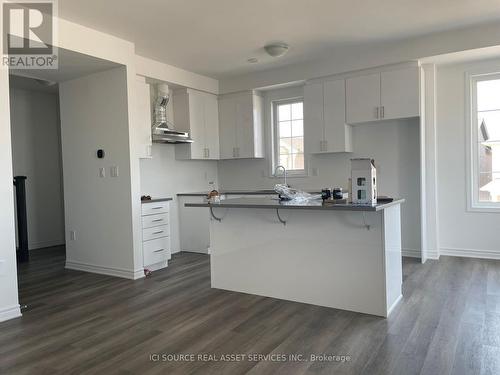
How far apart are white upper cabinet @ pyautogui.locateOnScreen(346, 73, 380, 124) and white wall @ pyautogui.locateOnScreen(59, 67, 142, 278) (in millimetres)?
2812

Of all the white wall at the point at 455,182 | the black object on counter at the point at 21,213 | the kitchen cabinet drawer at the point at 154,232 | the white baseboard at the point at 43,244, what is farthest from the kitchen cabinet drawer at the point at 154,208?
the white wall at the point at 455,182

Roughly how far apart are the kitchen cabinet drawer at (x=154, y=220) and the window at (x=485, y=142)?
153 inches

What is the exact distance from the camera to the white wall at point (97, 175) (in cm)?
432

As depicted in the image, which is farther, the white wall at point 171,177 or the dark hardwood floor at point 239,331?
the white wall at point 171,177

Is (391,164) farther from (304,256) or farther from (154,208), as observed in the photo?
(154,208)

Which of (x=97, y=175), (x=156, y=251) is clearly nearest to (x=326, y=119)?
(x=156, y=251)

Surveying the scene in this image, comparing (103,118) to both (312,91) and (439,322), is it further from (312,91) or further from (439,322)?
(439,322)

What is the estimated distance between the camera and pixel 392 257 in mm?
3100

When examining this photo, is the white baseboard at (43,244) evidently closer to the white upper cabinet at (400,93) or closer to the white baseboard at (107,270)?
the white baseboard at (107,270)

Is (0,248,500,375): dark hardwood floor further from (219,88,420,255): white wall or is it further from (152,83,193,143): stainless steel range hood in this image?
(152,83,193,143): stainless steel range hood

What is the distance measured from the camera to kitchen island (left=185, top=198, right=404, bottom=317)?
9.69ft

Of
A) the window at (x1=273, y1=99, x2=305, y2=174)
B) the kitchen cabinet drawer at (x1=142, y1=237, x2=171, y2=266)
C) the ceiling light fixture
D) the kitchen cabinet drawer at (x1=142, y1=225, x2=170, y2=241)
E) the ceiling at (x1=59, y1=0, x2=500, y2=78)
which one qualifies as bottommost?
the kitchen cabinet drawer at (x1=142, y1=237, x2=171, y2=266)

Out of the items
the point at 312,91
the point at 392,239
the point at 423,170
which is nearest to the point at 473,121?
the point at 423,170

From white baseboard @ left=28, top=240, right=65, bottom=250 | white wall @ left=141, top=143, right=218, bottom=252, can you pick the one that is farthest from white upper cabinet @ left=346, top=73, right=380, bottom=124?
white baseboard @ left=28, top=240, right=65, bottom=250
